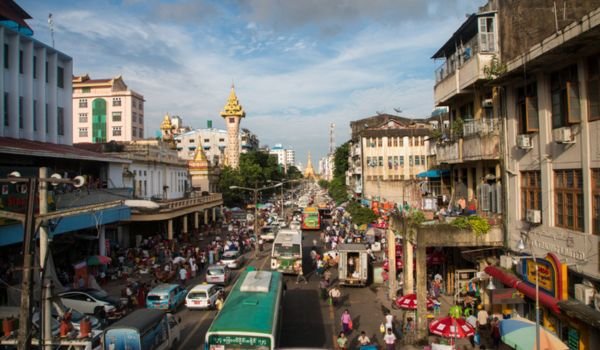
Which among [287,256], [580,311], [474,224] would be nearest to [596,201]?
[580,311]

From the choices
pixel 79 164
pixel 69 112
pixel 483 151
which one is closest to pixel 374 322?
pixel 483 151

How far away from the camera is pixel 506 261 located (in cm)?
1814

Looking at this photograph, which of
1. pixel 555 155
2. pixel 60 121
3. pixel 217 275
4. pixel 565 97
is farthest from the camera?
pixel 60 121

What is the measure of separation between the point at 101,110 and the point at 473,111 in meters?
75.6

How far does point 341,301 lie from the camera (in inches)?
945

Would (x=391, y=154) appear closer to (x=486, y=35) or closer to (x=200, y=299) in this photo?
(x=486, y=35)

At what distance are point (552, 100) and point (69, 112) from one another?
31.0 m

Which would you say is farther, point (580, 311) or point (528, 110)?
point (528, 110)

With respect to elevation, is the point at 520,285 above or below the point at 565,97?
below

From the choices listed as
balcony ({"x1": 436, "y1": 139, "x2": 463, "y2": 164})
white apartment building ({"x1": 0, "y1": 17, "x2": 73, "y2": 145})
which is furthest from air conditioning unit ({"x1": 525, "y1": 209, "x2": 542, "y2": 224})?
white apartment building ({"x1": 0, "y1": 17, "x2": 73, "y2": 145})

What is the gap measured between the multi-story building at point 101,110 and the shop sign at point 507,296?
7723cm

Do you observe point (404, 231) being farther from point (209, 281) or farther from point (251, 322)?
point (209, 281)

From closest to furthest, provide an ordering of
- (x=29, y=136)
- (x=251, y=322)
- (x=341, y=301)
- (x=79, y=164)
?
(x=251, y=322)
(x=341, y=301)
(x=29, y=136)
(x=79, y=164)

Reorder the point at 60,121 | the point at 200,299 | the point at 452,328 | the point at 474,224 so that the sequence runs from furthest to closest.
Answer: the point at 60,121, the point at 200,299, the point at 474,224, the point at 452,328
